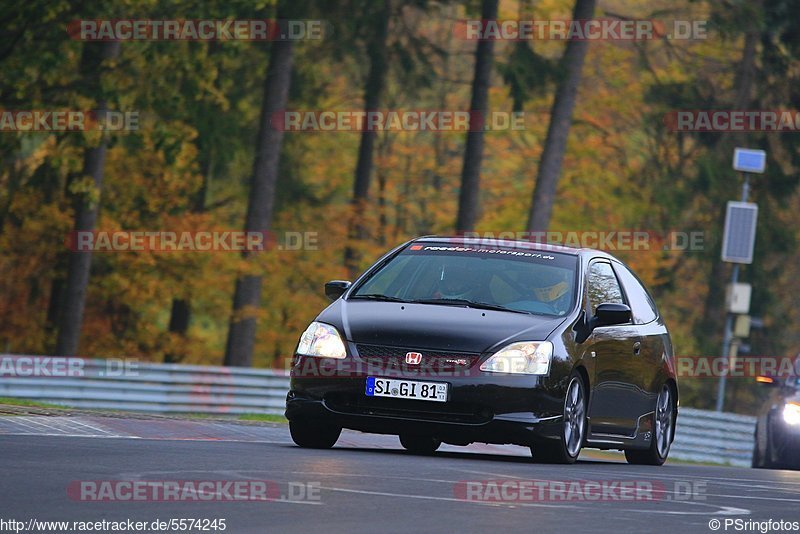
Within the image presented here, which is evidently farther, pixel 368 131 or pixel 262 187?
pixel 368 131

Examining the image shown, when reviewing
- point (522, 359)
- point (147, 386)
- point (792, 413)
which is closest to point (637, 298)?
point (522, 359)

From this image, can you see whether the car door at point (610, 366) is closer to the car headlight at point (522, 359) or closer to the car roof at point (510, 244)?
the car roof at point (510, 244)

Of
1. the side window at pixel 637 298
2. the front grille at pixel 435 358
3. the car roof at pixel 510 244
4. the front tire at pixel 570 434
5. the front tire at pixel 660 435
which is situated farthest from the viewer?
the front tire at pixel 660 435

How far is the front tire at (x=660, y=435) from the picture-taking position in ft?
49.9

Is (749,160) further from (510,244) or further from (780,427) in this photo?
(510,244)

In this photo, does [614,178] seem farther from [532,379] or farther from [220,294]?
[532,379]

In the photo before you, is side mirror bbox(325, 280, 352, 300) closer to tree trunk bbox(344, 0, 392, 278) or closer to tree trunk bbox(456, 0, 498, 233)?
tree trunk bbox(456, 0, 498, 233)

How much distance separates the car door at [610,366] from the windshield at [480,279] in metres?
0.33

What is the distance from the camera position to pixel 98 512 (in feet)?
26.1

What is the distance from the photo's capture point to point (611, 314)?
44.0 ft

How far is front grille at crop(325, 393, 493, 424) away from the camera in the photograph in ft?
40.7

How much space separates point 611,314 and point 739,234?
2219 centimetres

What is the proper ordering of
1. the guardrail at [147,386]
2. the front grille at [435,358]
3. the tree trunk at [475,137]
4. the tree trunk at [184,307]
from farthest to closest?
the tree trunk at [184,307]
the tree trunk at [475,137]
the guardrail at [147,386]
the front grille at [435,358]

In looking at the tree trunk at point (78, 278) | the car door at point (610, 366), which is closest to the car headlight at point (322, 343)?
the car door at point (610, 366)
